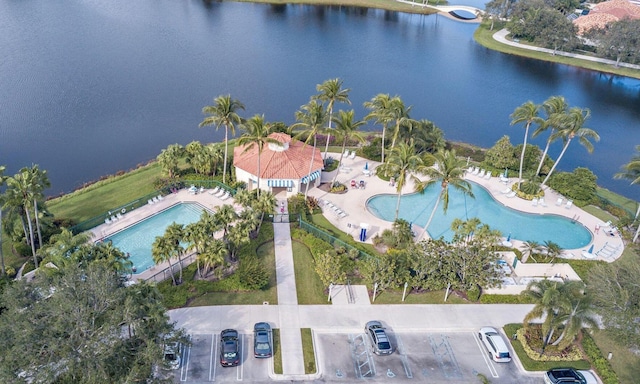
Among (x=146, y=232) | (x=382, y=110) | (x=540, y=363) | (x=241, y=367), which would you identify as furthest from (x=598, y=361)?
(x=146, y=232)

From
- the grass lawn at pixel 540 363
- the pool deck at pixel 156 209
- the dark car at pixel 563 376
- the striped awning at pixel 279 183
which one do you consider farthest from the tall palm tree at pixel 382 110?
the dark car at pixel 563 376

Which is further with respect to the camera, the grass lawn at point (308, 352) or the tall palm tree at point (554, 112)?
the tall palm tree at point (554, 112)

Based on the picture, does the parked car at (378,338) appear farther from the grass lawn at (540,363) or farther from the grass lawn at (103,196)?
the grass lawn at (103,196)

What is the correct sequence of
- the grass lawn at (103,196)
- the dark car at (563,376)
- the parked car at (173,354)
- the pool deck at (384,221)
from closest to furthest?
the parked car at (173,354) < the dark car at (563,376) < the pool deck at (384,221) < the grass lawn at (103,196)

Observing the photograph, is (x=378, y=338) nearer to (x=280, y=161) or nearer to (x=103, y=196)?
(x=280, y=161)

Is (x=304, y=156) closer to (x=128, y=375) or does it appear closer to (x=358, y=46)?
(x=128, y=375)

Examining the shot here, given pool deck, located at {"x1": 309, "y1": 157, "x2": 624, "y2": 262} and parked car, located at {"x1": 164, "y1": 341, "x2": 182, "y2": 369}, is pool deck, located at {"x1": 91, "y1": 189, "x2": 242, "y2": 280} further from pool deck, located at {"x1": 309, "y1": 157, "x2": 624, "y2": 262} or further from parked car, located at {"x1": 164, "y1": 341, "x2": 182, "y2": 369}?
parked car, located at {"x1": 164, "y1": 341, "x2": 182, "y2": 369}
